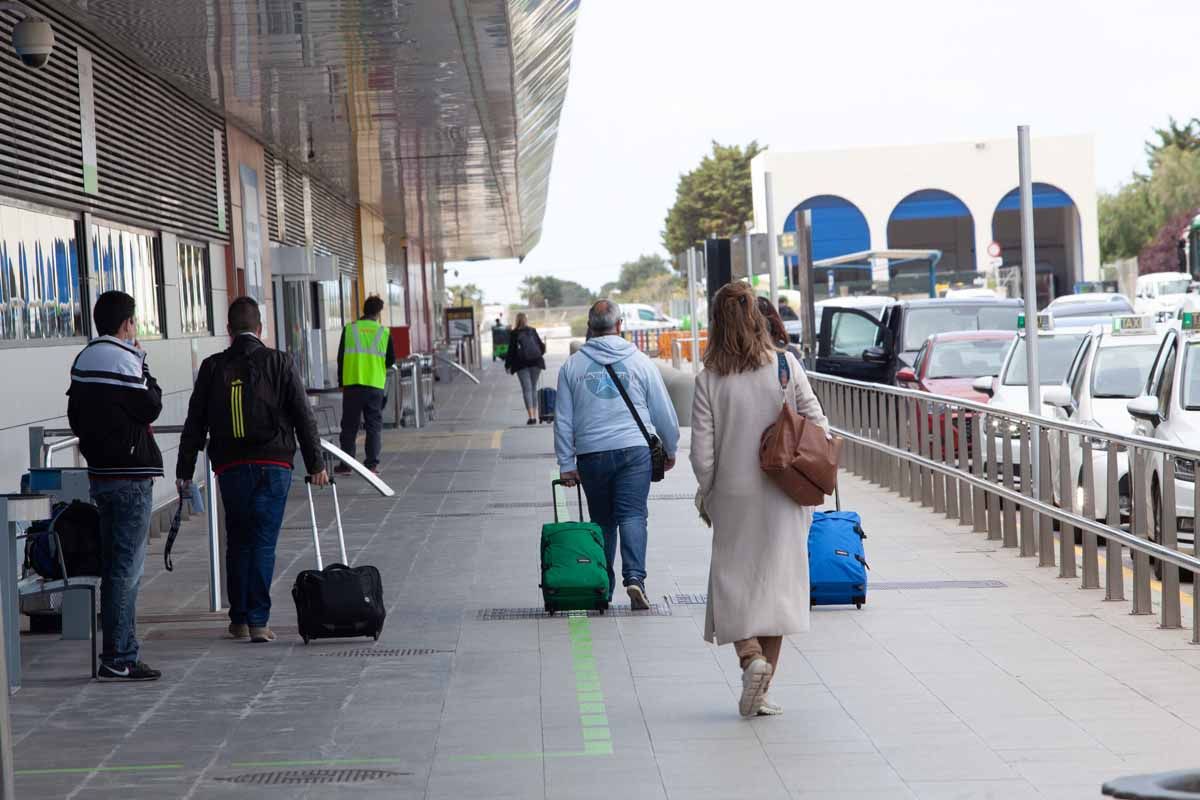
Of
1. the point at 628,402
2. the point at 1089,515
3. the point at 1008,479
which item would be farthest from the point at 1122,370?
the point at 628,402

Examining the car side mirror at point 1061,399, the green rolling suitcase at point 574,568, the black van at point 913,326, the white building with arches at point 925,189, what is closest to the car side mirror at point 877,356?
the black van at point 913,326

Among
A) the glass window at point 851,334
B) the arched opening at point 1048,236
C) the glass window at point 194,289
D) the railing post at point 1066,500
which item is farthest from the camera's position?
the arched opening at point 1048,236

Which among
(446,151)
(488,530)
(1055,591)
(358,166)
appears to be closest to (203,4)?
(488,530)

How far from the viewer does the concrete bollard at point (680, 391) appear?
1145 inches

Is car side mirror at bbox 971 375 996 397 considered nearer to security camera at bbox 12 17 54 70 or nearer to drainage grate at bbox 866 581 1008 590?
drainage grate at bbox 866 581 1008 590

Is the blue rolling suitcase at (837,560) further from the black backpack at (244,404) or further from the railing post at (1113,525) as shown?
the black backpack at (244,404)

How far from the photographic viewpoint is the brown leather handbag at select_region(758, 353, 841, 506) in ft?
22.7

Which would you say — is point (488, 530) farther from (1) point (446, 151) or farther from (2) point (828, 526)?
(1) point (446, 151)

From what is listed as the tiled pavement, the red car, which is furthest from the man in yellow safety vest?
the tiled pavement

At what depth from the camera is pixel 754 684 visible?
22.4 feet

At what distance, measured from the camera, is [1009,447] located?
12.0 m

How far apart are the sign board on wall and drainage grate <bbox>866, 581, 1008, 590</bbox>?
42602mm

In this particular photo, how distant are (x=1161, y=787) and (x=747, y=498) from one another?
437 centimetres

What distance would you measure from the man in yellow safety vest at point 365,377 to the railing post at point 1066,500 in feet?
30.2
